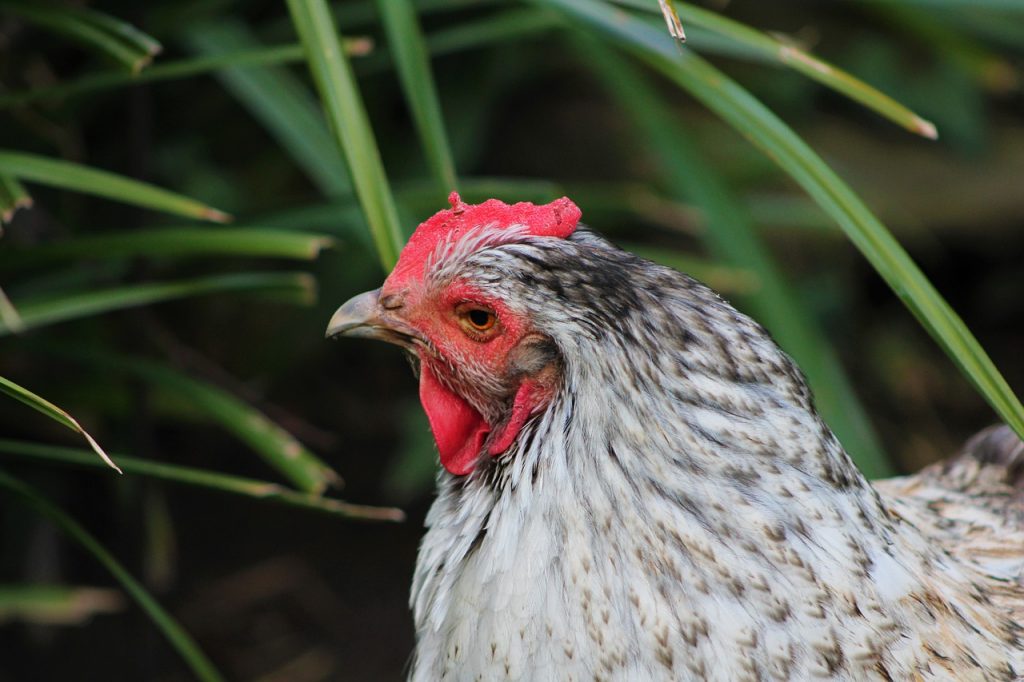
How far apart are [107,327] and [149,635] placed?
68 cm

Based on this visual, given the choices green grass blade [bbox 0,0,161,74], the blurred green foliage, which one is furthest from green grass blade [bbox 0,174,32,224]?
green grass blade [bbox 0,0,161,74]

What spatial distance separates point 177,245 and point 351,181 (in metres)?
0.44

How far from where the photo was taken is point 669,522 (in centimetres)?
119

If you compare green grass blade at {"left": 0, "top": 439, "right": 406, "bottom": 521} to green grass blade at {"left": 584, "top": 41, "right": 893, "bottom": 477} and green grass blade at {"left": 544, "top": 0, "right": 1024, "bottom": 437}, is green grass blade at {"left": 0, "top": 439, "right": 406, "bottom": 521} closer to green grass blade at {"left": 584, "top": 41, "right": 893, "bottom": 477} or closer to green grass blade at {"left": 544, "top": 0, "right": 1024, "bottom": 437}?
green grass blade at {"left": 544, "top": 0, "right": 1024, "bottom": 437}

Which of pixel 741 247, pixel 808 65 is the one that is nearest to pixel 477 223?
pixel 808 65

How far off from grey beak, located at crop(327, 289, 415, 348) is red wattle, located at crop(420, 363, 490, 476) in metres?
0.06

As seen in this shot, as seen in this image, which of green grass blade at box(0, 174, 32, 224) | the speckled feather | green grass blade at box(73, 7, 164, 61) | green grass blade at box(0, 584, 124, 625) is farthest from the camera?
green grass blade at box(0, 584, 124, 625)

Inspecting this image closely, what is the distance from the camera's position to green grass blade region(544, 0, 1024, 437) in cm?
128

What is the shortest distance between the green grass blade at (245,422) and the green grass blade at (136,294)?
170mm

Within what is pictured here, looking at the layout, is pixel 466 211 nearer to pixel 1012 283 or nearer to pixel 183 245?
pixel 183 245

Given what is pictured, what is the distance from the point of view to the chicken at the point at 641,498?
118 centimetres

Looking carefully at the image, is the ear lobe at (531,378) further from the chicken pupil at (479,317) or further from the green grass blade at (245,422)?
the green grass blade at (245,422)

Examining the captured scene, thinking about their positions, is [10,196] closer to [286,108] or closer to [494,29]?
[286,108]

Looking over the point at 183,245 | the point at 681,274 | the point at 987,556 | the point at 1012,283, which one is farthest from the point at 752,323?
the point at 1012,283
